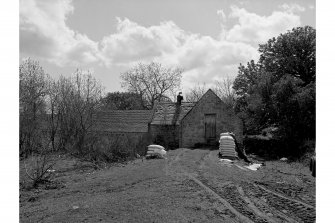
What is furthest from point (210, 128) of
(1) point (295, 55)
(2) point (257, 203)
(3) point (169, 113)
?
(2) point (257, 203)

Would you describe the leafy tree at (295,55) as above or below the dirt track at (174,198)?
above

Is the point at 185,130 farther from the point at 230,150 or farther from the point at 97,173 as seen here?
the point at 97,173

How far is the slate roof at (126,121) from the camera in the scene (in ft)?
91.5

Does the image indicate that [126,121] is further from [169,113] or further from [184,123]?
[184,123]

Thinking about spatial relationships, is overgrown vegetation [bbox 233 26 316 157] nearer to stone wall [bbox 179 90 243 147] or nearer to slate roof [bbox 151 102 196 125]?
stone wall [bbox 179 90 243 147]

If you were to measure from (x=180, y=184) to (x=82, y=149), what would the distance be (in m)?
10.7

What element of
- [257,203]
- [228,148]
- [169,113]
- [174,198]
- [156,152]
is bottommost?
[257,203]

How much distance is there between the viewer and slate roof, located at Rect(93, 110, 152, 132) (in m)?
27.9

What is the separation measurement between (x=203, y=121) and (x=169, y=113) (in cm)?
408

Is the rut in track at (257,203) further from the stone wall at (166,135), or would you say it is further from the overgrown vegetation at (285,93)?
the stone wall at (166,135)

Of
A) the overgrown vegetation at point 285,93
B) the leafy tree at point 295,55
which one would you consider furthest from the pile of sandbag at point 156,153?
the leafy tree at point 295,55

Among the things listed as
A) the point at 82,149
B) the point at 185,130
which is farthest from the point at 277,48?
the point at 82,149

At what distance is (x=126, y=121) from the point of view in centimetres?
2920

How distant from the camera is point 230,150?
19250 mm
